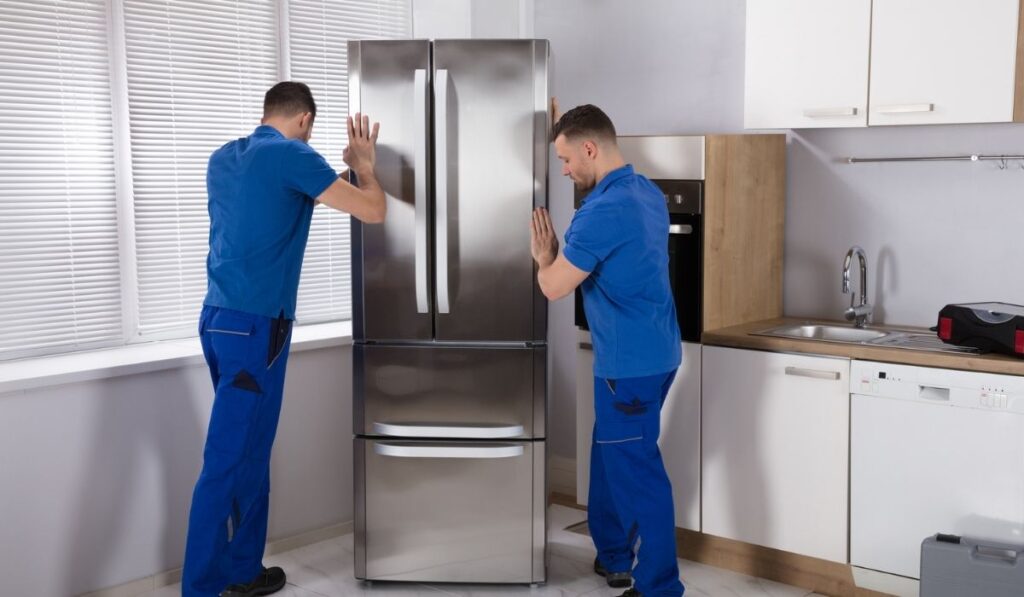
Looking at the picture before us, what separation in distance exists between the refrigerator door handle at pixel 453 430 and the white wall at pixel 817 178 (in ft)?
3.81

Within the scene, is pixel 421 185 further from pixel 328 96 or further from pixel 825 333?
pixel 825 333

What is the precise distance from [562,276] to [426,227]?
1.74ft

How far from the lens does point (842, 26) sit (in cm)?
321

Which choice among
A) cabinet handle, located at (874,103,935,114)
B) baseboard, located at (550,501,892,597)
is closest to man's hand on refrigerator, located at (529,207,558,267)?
cabinet handle, located at (874,103,935,114)

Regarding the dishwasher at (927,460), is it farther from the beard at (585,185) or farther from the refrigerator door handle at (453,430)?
the refrigerator door handle at (453,430)

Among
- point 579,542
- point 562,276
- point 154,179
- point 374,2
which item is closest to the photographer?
point 562,276

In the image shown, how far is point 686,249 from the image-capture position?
3463 millimetres

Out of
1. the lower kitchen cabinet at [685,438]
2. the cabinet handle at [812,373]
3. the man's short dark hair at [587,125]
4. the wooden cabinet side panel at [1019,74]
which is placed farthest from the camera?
the lower kitchen cabinet at [685,438]

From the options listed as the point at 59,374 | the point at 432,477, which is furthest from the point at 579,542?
the point at 59,374

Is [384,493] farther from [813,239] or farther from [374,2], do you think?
[374,2]

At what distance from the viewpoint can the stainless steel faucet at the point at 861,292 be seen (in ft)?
11.2

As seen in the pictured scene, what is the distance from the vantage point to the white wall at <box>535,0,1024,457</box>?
3311 mm

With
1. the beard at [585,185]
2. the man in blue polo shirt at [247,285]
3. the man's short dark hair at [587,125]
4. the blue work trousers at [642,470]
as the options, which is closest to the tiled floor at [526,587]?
the blue work trousers at [642,470]

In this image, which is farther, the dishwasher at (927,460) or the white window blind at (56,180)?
the white window blind at (56,180)
